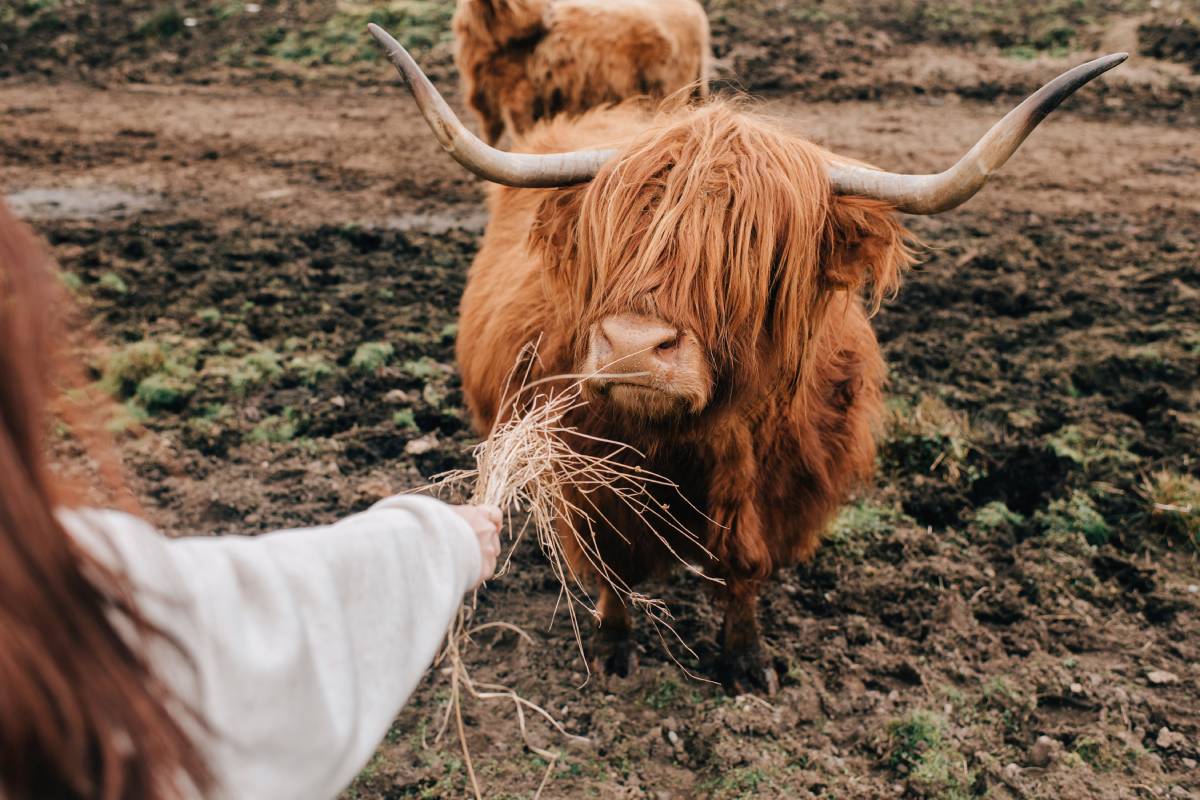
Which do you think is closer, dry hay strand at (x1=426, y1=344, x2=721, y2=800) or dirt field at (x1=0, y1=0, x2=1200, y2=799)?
dry hay strand at (x1=426, y1=344, x2=721, y2=800)

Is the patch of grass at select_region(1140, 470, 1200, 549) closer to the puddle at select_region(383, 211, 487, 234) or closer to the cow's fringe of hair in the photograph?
the cow's fringe of hair

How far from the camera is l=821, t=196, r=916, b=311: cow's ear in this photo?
238cm

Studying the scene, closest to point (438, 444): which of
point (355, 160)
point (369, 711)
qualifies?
point (369, 711)

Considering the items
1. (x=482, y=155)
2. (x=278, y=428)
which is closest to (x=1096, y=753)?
(x=482, y=155)

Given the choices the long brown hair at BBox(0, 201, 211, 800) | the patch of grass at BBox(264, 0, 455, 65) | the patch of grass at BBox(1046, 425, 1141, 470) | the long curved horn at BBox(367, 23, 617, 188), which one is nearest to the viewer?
the long brown hair at BBox(0, 201, 211, 800)

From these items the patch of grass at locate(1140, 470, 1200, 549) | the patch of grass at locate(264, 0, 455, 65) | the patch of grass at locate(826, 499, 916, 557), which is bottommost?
the patch of grass at locate(826, 499, 916, 557)

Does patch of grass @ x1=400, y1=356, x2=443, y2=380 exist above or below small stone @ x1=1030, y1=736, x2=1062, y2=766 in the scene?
above

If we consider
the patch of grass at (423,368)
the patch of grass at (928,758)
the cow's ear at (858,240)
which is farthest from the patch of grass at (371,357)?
the patch of grass at (928,758)

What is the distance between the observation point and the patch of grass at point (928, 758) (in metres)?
2.69

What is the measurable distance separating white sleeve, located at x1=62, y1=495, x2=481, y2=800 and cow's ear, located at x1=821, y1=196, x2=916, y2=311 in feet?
5.16

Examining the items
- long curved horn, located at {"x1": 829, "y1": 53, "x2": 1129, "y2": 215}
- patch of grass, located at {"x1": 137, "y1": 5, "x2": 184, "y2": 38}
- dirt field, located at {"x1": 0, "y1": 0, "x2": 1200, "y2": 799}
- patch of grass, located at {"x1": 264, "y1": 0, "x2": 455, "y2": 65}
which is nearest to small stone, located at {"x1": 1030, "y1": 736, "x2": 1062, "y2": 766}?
dirt field, located at {"x1": 0, "y1": 0, "x2": 1200, "y2": 799}

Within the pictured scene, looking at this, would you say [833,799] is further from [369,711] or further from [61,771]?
[61,771]

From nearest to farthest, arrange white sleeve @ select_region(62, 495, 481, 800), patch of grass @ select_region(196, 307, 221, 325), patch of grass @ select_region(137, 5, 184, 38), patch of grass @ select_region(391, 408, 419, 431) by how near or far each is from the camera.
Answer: white sleeve @ select_region(62, 495, 481, 800) < patch of grass @ select_region(391, 408, 419, 431) < patch of grass @ select_region(196, 307, 221, 325) < patch of grass @ select_region(137, 5, 184, 38)

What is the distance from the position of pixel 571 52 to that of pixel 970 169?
504 centimetres
